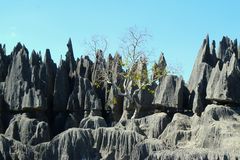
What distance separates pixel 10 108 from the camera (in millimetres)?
42000

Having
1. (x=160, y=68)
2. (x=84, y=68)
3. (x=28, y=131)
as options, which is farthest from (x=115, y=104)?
(x=28, y=131)

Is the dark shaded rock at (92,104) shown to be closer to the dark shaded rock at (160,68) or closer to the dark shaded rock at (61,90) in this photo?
the dark shaded rock at (61,90)

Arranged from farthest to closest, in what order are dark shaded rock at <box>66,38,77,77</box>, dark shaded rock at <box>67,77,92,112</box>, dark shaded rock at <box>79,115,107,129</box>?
dark shaded rock at <box>66,38,77,77</box>, dark shaded rock at <box>67,77,92,112</box>, dark shaded rock at <box>79,115,107,129</box>

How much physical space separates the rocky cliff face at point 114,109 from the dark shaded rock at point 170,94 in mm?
68

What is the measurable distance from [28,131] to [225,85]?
43.7ft

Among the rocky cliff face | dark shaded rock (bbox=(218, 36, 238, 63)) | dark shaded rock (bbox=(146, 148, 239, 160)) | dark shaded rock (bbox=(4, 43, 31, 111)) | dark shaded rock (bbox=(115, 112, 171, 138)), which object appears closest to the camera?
dark shaded rock (bbox=(146, 148, 239, 160))

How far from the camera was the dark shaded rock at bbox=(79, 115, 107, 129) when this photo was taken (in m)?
39.1

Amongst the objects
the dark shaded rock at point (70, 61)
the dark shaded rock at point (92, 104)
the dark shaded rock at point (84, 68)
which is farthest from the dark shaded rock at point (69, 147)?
the dark shaded rock at point (70, 61)

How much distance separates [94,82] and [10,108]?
22.4 ft

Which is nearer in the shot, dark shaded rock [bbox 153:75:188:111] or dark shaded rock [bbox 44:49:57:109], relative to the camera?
dark shaded rock [bbox 153:75:188:111]

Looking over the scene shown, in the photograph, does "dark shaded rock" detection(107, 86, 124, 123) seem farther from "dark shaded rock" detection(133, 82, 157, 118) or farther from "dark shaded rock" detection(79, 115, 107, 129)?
"dark shaded rock" detection(79, 115, 107, 129)

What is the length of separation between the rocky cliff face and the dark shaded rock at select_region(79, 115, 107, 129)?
7 centimetres

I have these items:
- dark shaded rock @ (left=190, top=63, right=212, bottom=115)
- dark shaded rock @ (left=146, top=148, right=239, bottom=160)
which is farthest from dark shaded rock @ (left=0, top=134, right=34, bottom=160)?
dark shaded rock @ (left=190, top=63, right=212, bottom=115)

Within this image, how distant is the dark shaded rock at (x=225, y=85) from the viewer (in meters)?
36.5
